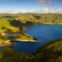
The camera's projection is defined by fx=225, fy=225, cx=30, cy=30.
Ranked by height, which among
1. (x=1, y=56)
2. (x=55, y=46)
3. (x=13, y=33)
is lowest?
(x=13, y=33)

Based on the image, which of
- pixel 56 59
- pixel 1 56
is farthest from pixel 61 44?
pixel 1 56

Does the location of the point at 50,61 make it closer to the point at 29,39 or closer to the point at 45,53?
the point at 45,53

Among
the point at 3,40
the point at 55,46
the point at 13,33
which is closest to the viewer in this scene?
the point at 55,46

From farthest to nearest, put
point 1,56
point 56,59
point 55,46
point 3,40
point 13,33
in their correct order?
point 13,33
point 3,40
point 1,56
point 55,46
point 56,59

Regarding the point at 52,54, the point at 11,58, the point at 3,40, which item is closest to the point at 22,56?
the point at 11,58

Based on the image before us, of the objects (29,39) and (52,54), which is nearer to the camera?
(52,54)

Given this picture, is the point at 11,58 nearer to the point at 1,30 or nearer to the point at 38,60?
the point at 38,60

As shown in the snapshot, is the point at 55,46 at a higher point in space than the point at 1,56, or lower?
higher

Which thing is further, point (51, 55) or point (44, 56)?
point (44, 56)

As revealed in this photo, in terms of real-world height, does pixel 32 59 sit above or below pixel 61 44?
below
